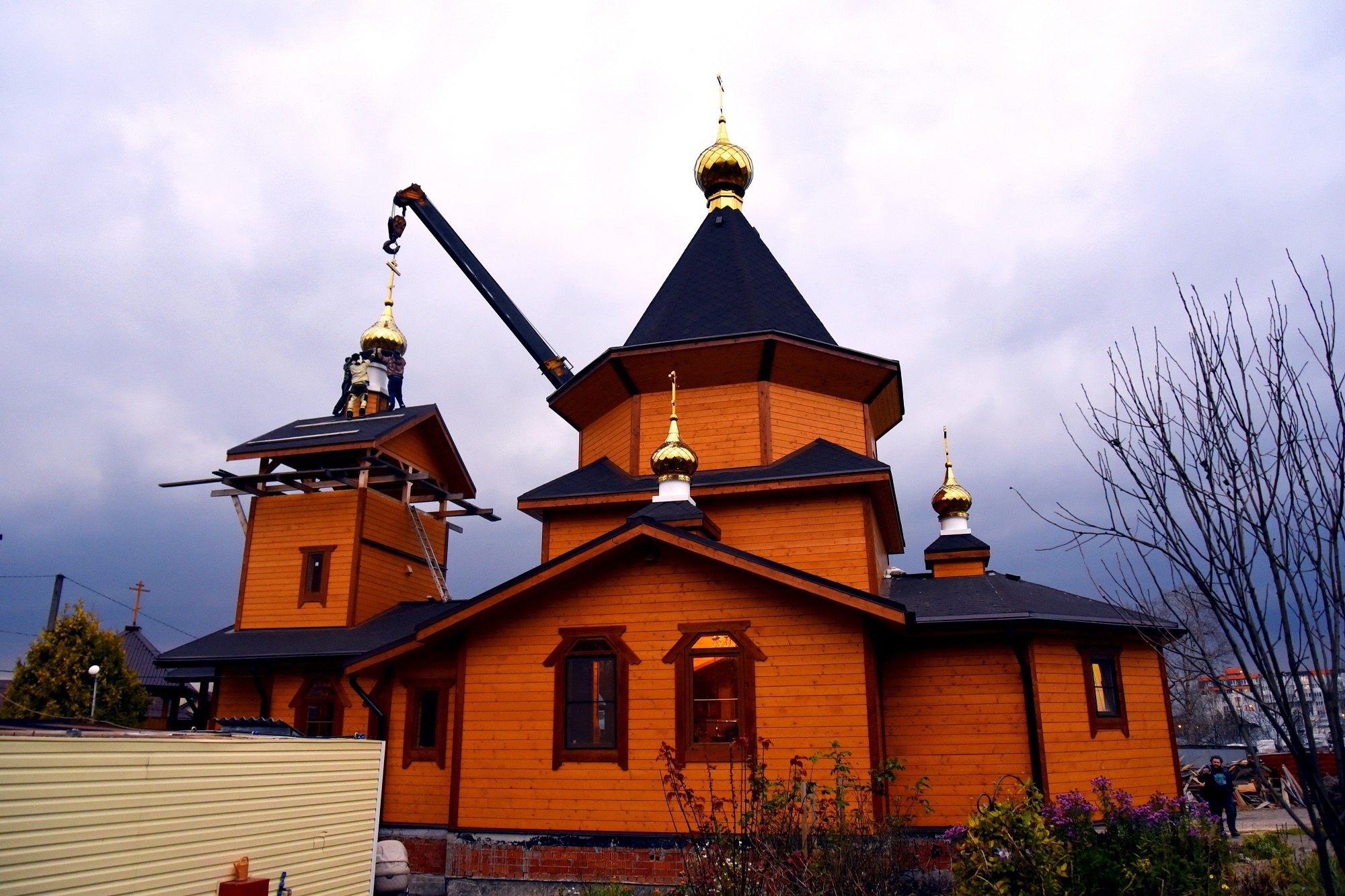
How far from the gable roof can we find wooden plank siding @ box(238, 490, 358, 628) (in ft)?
13.9

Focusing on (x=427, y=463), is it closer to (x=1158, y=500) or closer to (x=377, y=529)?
(x=377, y=529)

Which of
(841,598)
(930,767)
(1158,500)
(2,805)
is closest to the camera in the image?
(1158,500)

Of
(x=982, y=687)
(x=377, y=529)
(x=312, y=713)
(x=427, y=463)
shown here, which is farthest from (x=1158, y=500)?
(x=427, y=463)

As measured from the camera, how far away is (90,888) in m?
6.41

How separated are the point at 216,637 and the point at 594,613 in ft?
27.9

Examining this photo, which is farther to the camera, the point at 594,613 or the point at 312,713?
the point at 312,713

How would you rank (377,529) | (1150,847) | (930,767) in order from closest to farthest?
(1150,847), (930,767), (377,529)

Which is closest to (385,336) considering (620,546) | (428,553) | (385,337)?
(385,337)

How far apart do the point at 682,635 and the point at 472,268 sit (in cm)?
1619

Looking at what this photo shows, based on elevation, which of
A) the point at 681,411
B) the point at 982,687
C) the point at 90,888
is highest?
the point at 681,411

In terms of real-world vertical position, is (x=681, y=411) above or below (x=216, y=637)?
above

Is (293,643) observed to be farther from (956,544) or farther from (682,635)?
(956,544)

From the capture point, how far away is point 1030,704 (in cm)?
1110

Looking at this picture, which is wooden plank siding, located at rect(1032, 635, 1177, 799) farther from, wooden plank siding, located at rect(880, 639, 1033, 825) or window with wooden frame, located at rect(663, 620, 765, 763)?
window with wooden frame, located at rect(663, 620, 765, 763)
